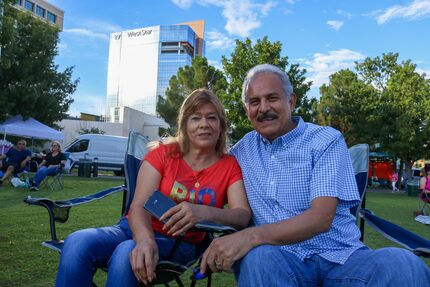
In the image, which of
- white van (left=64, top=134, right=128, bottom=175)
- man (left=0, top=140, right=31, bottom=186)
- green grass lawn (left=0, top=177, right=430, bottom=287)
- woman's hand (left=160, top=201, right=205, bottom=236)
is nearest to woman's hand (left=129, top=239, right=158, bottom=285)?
woman's hand (left=160, top=201, right=205, bottom=236)

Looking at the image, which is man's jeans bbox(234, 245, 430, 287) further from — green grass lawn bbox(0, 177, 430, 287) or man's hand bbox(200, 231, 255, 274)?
green grass lawn bbox(0, 177, 430, 287)

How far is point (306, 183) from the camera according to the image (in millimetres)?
2041

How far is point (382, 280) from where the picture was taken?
1.58m

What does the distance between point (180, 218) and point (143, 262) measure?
0.26 meters

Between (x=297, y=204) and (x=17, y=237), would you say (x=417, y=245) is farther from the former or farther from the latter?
(x=17, y=237)

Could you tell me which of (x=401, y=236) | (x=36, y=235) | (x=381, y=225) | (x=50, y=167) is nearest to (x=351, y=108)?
(x=50, y=167)

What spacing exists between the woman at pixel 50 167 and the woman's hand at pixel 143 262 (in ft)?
31.2

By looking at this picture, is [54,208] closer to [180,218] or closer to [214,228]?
[180,218]

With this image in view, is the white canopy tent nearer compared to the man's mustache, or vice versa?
the man's mustache

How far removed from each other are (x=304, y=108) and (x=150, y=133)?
29.3m

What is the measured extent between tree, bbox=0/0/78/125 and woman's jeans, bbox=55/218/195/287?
20.7m

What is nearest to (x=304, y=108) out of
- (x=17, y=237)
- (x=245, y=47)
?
(x=245, y=47)

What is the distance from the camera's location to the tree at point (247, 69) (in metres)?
23.6

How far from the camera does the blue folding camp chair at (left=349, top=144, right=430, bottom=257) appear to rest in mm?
2078
